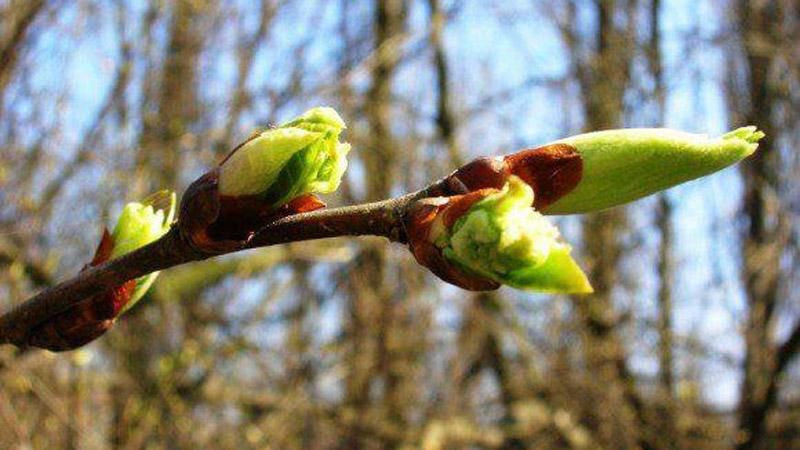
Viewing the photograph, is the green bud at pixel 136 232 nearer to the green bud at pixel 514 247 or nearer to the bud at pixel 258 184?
the bud at pixel 258 184

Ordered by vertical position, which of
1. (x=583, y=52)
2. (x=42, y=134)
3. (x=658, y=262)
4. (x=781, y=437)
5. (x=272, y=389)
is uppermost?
(x=42, y=134)

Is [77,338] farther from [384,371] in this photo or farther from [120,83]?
[384,371]

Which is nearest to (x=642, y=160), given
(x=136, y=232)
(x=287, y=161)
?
(x=287, y=161)

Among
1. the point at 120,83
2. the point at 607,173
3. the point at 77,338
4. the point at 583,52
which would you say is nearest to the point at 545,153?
the point at 607,173

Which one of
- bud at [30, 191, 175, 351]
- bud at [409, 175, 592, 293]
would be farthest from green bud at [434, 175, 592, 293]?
bud at [30, 191, 175, 351]

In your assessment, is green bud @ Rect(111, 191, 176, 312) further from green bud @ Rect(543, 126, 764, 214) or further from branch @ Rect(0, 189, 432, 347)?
green bud @ Rect(543, 126, 764, 214)
